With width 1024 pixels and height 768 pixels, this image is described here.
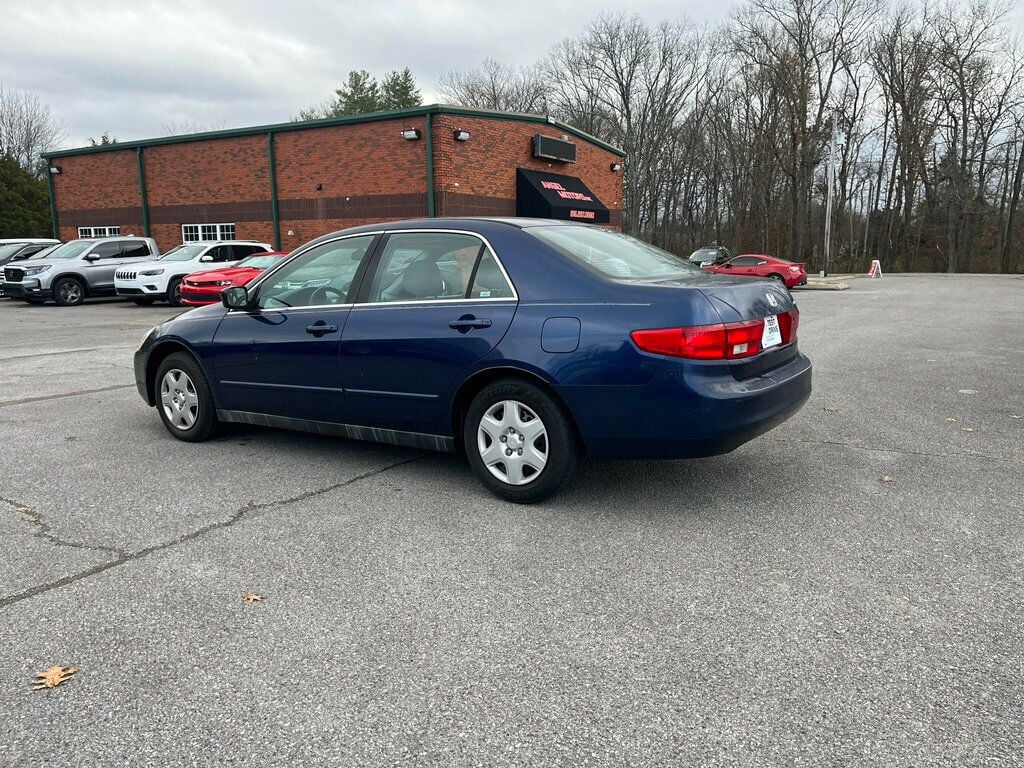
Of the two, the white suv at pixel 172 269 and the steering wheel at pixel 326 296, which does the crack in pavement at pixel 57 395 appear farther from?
the white suv at pixel 172 269

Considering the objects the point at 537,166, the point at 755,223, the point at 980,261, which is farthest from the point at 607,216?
the point at 980,261

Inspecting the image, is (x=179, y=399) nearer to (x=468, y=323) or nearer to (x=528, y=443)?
(x=468, y=323)

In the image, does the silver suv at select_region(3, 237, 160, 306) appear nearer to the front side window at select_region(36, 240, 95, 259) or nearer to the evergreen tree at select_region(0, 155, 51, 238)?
the front side window at select_region(36, 240, 95, 259)

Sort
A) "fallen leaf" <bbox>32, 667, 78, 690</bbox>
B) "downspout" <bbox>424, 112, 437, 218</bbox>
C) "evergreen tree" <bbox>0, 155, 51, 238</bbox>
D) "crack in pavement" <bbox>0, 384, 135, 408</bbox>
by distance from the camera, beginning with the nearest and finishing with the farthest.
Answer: "fallen leaf" <bbox>32, 667, 78, 690</bbox> → "crack in pavement" <bbox>0, 384, 135, 408</bbox> → "downspout" <bbox>424, 112, 437, 218</bbox> → "evergreen tree" <bbox>0, 155, 51, 238</bbox>

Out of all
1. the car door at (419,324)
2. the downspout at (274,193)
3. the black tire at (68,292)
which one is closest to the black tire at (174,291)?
the black tire at (68,292)

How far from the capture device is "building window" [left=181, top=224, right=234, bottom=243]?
26.9 m

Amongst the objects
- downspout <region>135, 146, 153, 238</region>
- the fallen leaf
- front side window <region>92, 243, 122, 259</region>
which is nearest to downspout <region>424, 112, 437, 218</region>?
front side window <region>92, 243, 122, 259</region>

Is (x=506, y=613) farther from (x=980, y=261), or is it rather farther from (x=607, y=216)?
(x=980, y=261)

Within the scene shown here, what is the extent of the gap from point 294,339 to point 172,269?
16.4 metres

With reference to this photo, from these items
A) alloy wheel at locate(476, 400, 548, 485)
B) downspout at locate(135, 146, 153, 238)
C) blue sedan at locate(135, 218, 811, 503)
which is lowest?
alloy wheel at locate(476, 400, 548, 485)

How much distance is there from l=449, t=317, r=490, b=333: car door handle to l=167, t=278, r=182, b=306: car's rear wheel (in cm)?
1735

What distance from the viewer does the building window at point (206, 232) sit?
26875 mm

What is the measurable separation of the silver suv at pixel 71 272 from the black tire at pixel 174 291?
7.32 feet

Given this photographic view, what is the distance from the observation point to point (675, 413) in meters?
3.86
